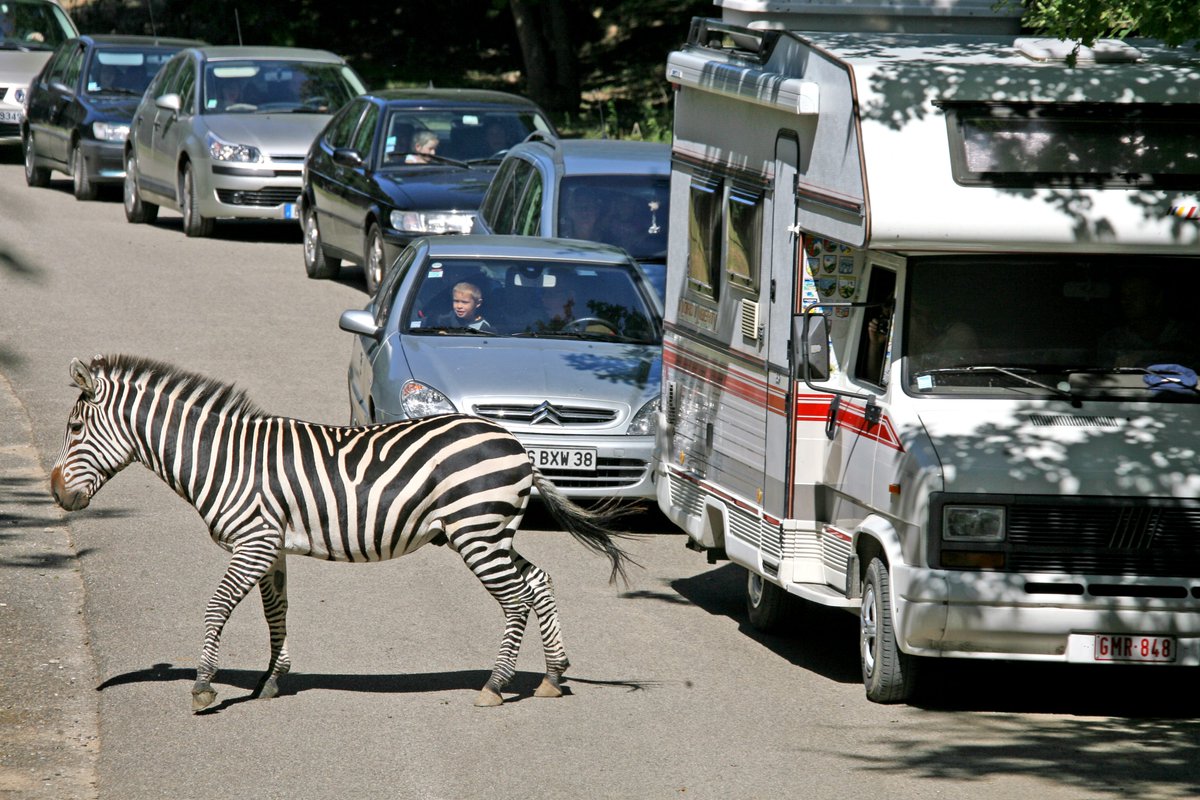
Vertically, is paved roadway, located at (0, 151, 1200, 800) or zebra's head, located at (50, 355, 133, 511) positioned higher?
zebra's head, located at (50, 355, 133, 511)

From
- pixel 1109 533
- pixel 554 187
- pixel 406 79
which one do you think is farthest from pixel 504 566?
pixel 406 79

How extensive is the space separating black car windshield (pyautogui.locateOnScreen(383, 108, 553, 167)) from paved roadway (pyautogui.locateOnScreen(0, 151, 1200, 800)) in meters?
7.90

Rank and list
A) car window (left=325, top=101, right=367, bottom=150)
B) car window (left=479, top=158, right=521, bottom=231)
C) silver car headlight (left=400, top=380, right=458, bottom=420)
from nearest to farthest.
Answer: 1. silver car headlight (left=400, top=380, right=458, bottom=420)
2. car window (left=479, top=158, right=521, bottom=231)
3. car window (left=325, top=101, right=367, bottom=150)

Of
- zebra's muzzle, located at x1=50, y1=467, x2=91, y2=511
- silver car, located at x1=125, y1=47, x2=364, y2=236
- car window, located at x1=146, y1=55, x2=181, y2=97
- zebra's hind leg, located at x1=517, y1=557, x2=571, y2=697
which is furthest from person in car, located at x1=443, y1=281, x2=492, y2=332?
car window, located at x1=146, y1=55, x2=181, y2=97

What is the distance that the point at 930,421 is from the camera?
7.95 meters

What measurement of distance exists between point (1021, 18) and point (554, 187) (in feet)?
17.8

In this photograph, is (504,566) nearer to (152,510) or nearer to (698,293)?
(698,293)

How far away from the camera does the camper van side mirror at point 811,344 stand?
8.28 metres

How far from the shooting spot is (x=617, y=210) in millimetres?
15047

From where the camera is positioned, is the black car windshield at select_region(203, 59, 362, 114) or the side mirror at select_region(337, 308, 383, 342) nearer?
the side mirror at select_region(337, 308, 383, 342)

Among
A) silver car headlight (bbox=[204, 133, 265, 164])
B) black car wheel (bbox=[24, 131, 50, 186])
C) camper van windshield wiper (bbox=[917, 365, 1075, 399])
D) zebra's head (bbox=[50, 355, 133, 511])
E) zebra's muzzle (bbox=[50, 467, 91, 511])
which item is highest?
camper van windshield wiper (bbox=[917, 365, 1075, 399])

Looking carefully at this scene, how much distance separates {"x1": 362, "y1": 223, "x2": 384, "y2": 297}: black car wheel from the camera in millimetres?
18469

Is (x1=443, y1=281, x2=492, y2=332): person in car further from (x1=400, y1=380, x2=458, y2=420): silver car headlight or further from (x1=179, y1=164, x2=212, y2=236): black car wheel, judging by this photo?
(x1=179, y1=164, x2=212, y2=236): black car wheel

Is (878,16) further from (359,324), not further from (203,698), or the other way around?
(203,698)
